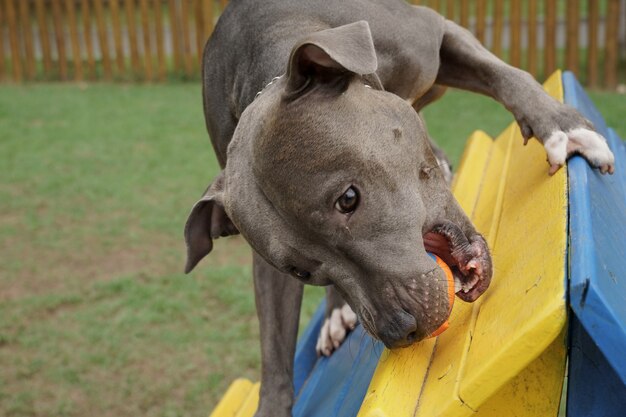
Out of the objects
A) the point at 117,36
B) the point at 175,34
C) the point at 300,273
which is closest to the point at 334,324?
the point at 300,273

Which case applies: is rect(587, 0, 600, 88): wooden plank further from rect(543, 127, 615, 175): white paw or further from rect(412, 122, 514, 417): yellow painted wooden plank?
rect(543, 127, 615, 175): white paw

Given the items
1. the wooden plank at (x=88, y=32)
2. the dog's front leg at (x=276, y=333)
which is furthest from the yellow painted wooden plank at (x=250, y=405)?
the wooden plank at (x=88, y=32)

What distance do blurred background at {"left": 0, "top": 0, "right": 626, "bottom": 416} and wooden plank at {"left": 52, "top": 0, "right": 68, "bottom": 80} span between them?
0.03m

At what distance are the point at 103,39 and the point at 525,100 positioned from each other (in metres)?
10.2

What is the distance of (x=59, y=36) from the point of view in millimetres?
12695

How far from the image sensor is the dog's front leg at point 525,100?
2.79 m

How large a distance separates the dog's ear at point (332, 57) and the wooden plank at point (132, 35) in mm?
10209

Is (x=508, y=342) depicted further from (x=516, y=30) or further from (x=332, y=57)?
(x=516, y=30)

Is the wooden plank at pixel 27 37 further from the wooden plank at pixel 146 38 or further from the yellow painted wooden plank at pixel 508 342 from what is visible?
the yellow painted wooden plank at pixel 508 342

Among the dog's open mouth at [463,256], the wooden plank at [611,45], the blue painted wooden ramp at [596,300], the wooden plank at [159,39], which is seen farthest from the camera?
the wooden plank at [159,39]

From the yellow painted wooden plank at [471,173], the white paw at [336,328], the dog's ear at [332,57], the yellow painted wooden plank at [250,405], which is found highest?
the dog's ear at [332,57]

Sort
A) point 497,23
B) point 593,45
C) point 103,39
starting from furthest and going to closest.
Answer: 1. point 103,39
2. point 497,23
3. point 593,45

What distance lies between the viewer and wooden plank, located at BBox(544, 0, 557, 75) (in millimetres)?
10734

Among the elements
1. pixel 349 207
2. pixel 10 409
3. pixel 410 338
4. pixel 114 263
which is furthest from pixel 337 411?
pixel 114 263
